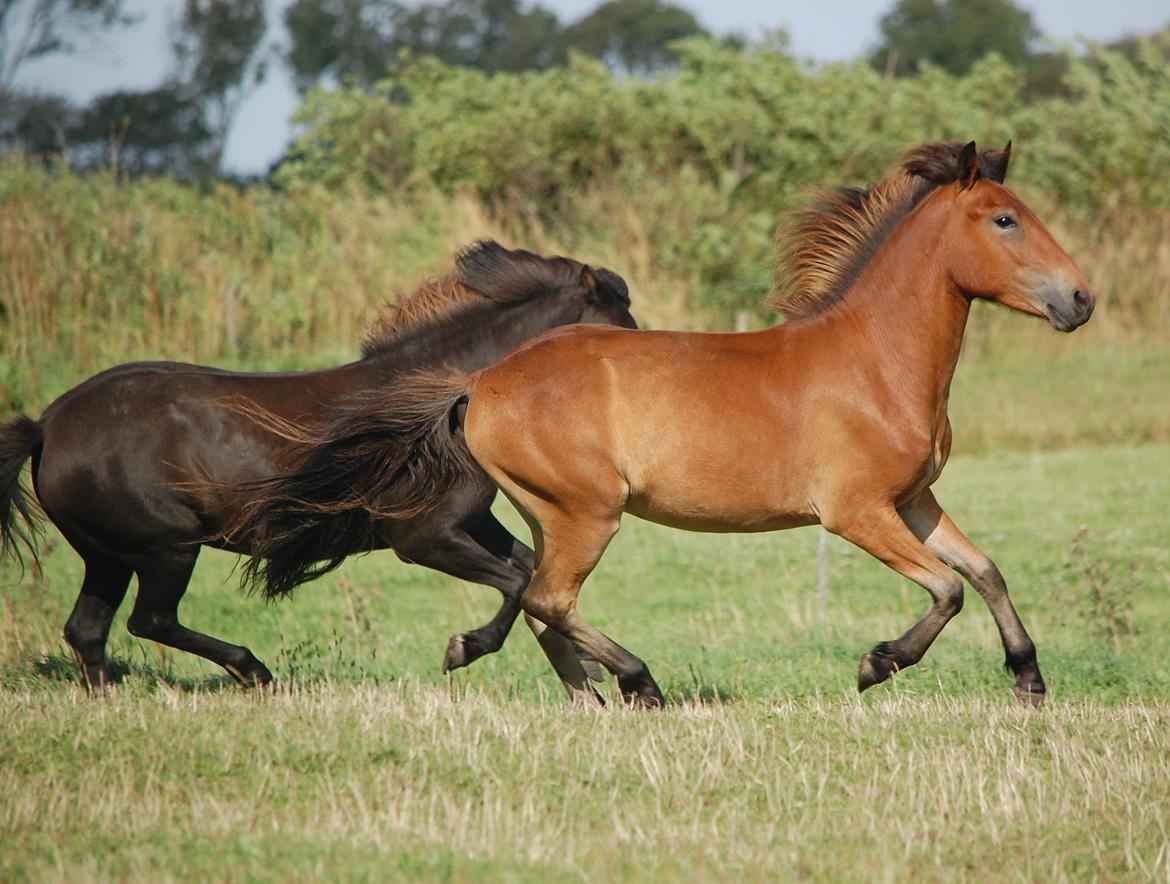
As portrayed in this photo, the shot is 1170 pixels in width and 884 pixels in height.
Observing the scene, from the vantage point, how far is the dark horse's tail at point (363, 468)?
20.8 feet

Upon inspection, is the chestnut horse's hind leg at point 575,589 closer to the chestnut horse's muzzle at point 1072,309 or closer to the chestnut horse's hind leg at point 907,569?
the chestnut horse's hind leg at point 907,569

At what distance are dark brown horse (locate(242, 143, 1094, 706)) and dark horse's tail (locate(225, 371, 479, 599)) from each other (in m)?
0.26

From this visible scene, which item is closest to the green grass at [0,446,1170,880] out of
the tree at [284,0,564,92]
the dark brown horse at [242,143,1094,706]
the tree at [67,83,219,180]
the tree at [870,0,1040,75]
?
the dark brown horse at [242,143,1094,706]

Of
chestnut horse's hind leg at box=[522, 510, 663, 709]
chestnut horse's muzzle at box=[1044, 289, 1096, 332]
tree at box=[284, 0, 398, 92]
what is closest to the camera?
chestnut horse's muzzle at box=[1044, 289, 1096, 332]

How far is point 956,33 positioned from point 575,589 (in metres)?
57.3

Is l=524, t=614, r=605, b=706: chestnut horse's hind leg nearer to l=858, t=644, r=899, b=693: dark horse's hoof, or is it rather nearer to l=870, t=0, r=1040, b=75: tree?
l=858, t=644, r=899, b=693: dark horse's hoof

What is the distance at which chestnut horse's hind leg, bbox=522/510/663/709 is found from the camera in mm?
6020

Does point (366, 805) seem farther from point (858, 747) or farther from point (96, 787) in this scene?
point (858, 747)

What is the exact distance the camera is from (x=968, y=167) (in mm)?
5898

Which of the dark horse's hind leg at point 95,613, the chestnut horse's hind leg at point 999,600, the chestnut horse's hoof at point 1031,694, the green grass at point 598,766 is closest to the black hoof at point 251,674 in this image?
the green grass at point 598,766

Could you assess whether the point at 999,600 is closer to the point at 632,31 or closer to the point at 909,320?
the point at 909,320

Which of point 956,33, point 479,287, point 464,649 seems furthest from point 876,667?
point 956,33

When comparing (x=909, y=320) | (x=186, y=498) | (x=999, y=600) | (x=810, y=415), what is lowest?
(x=186, y=498)

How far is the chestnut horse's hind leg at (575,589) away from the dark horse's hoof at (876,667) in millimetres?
873
